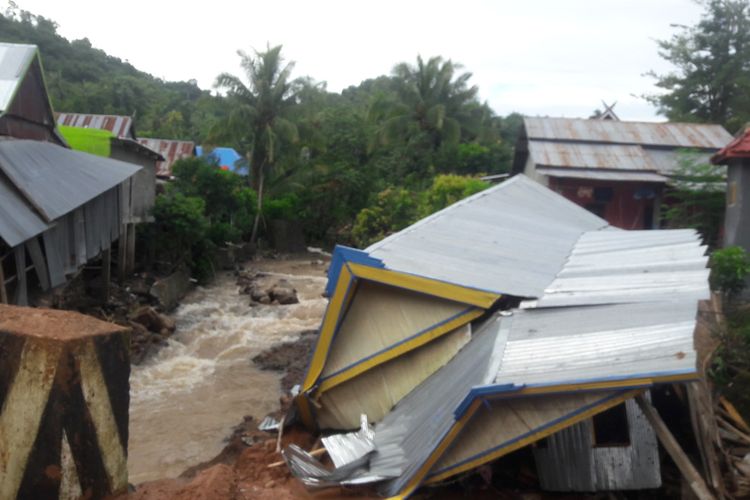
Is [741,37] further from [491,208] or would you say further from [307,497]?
Result: [307,497]

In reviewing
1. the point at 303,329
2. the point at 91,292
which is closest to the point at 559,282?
the point at 303,329

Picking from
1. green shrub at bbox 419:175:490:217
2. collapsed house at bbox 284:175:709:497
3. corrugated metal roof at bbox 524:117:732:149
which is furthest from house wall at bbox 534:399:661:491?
corrugated metal roof at bbox 524:117:732:149

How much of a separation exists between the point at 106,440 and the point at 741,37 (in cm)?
2500

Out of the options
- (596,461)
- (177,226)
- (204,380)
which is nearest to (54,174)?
(204,380)

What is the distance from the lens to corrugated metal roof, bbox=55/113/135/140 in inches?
944

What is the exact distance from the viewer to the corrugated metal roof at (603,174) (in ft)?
59.1

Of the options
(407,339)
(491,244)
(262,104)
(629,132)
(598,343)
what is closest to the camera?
(598,343)

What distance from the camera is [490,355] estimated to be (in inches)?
217

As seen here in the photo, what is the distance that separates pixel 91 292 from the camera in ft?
52.5

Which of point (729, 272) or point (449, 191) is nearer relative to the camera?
point (729, 272)

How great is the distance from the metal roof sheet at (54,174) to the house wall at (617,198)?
11.9 m

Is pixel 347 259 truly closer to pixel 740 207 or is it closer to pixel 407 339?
pixel 407 339

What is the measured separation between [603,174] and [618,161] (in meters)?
0.97

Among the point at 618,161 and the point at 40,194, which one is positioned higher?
the point at 618,161
